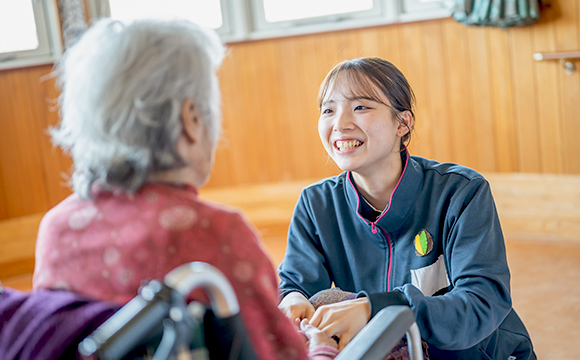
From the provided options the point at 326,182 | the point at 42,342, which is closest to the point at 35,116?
the point at 326,182

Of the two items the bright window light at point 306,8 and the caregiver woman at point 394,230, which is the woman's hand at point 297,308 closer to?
the caregiver woman at point 394,230

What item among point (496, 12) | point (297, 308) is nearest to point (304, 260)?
point (297, 308)

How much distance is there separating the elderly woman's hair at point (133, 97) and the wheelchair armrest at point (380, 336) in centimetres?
39

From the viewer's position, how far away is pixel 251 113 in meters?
4.21

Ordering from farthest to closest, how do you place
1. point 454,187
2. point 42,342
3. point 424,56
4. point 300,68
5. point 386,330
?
point 300,68
point 424,56
point 454,187
point 386,330
point 42,342

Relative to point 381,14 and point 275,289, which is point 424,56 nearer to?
point 381,14

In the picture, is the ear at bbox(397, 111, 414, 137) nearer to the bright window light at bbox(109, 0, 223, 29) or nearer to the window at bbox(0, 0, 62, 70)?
the bright window light at bbox(109, 0, 223, 29)

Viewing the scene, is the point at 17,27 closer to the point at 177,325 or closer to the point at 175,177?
the point at 175,177

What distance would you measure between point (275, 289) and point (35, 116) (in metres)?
3.49

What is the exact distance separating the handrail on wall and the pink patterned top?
2.98 metres

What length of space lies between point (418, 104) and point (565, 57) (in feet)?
2.96

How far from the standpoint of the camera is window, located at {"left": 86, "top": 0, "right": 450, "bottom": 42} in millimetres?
3920

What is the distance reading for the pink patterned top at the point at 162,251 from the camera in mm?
774

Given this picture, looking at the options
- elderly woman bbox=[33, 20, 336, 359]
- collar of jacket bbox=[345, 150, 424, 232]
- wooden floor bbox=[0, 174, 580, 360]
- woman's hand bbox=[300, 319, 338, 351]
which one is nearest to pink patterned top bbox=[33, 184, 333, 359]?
elderly woman bbox=[33, 20, 336, 359]
